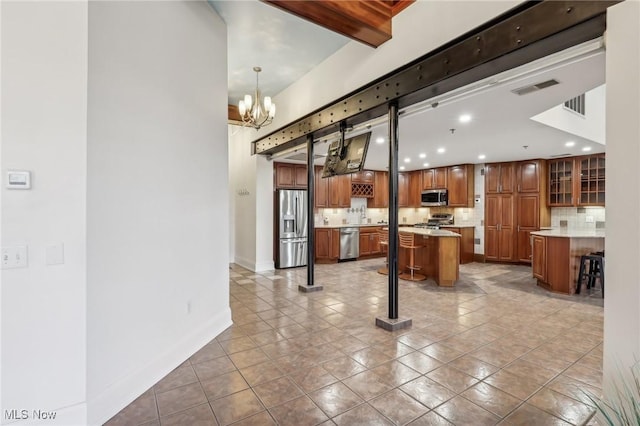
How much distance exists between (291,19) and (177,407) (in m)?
3.83

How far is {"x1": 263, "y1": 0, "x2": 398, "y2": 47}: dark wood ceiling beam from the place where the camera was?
2812mm

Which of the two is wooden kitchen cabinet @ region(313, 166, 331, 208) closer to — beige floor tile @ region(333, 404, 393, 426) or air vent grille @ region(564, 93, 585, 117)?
air vent grille @ region(564, 93, 585, 117)

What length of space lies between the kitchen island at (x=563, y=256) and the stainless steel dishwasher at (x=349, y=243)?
13.3ft

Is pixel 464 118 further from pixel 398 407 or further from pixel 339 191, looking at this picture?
pixel 339 191

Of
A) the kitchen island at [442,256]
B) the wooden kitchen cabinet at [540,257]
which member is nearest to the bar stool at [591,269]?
the wooden kitchen cabinet at [540,257]

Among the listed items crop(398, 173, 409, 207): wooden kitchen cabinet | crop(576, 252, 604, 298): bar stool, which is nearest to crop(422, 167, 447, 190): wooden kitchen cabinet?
crop(398, 173, 409, 207): wooden kitchen cabinet

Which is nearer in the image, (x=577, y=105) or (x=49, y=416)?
(x=49, y=416)

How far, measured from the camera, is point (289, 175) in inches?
295

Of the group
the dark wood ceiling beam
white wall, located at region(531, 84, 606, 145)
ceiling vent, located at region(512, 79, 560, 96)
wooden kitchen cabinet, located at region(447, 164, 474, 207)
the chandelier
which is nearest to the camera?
the dark wood ceiling beam

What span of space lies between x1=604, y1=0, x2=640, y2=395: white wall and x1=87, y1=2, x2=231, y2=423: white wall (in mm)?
3151

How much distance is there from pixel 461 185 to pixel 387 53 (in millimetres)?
5963

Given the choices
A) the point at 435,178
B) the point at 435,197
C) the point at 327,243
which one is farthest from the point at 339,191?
the point at 435,178
